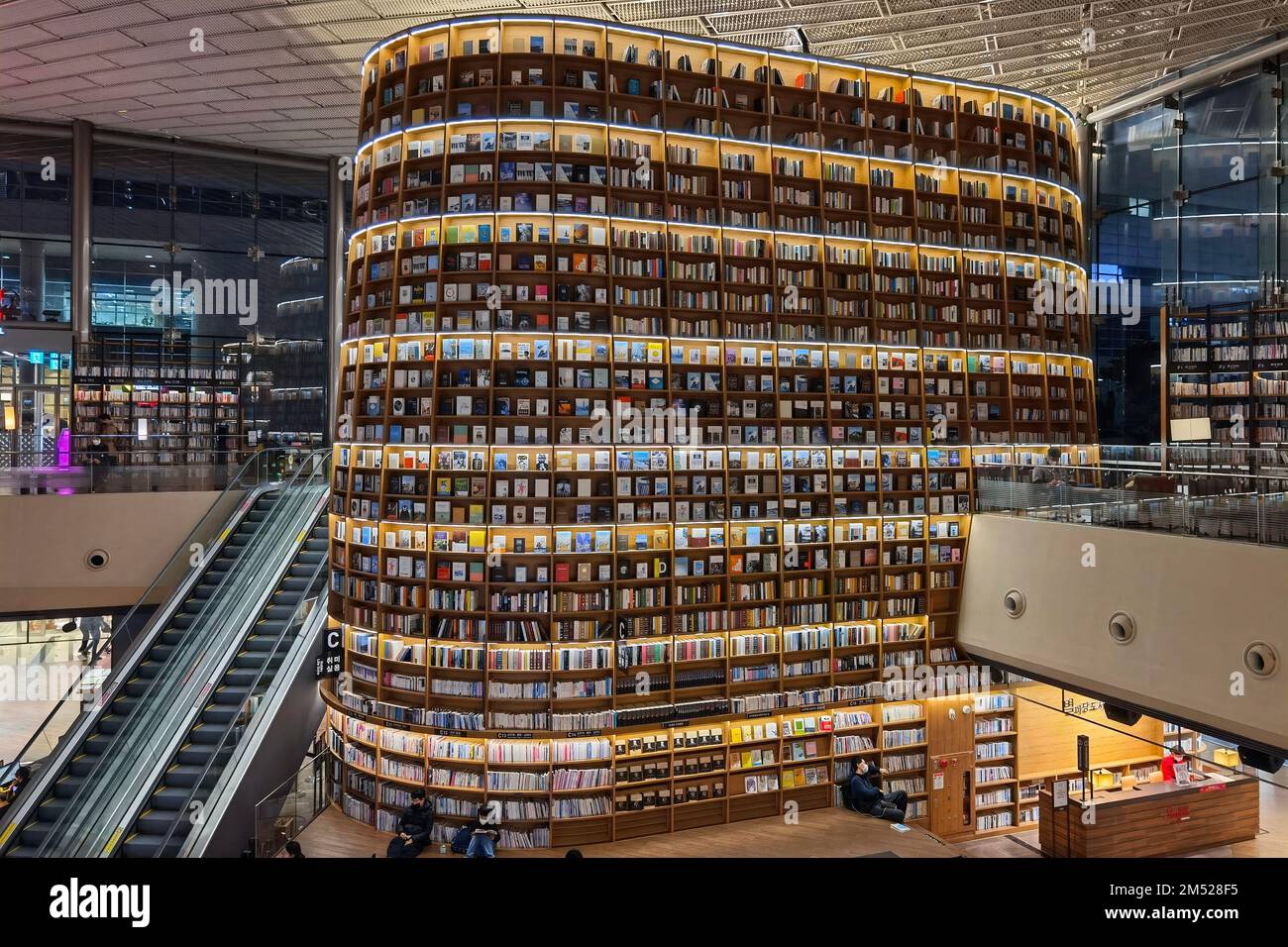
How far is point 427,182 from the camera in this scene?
29.3 ft

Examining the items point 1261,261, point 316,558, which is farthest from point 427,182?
point 1261,261

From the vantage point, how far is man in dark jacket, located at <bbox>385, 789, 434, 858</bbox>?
8164mm

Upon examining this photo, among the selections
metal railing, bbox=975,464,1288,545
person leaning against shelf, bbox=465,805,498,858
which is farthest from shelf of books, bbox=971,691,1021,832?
person leaning against shelf, bbox=465,805,498,858

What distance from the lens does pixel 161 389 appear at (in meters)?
15.2

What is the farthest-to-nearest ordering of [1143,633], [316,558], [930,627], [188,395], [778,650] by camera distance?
1. [188,395]
2. [316,558]
3. [930,627]
4. [778,650]
5. [1143,633]

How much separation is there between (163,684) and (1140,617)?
1005cm

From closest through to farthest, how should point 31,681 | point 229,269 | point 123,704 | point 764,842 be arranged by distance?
1. point 764,842
2. point 123,704
3. point 229,269
4. point 31,681

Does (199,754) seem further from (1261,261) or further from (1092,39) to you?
(1261,261)

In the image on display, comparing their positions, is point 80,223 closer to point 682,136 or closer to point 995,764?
point 682,136

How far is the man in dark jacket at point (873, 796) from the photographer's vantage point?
9.38m

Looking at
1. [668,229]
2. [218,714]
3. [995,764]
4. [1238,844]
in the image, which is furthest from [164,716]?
[1238,844]

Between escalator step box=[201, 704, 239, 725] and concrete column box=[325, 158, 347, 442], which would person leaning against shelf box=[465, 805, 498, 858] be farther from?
concrete column box=[325, 158, 347, 442]

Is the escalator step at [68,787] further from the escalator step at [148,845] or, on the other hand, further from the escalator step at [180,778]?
the escalator step at [148,845]

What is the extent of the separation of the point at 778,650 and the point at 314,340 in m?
11.5
